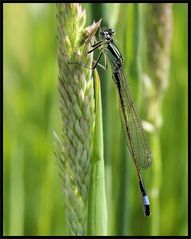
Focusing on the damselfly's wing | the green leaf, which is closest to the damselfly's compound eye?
the damselfly's wing

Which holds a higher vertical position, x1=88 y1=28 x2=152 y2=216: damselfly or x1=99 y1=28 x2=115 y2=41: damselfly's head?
x1=99 y1=28 x2=115 y2=41: damselfly's head

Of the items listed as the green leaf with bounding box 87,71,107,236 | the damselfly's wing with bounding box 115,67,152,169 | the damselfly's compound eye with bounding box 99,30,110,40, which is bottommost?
the green leaf with bounding box 87,71,107,236

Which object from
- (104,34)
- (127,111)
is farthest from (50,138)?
(104,34)

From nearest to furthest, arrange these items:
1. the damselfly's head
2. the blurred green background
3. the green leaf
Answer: the green leaf → the damselfly's head → the blurred green background

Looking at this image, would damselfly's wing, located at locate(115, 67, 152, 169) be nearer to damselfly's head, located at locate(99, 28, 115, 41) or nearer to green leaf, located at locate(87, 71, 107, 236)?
damselfly's head, located at locate(99, 28, 115, 41)

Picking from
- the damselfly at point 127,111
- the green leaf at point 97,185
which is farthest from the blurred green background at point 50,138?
the green leaf at point 97,185

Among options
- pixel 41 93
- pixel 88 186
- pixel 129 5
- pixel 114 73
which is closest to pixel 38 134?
pixel 41 93

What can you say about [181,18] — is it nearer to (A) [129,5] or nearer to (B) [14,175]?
(A) [129,5]
